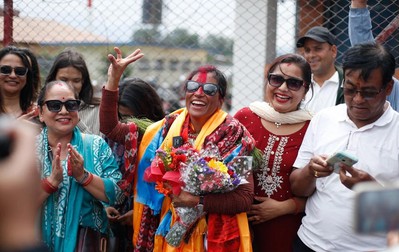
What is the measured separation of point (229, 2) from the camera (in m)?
5.96

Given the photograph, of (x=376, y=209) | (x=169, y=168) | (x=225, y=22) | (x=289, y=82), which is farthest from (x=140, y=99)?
(x=376, y=209)

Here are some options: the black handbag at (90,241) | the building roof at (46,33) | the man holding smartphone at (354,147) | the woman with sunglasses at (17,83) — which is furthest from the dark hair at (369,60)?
the building roof at (46,33)

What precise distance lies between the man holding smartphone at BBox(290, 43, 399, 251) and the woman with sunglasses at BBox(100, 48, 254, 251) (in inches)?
14.5

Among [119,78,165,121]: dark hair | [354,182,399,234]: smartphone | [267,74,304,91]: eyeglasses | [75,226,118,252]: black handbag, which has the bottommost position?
[75,226,118,252]: black handbag

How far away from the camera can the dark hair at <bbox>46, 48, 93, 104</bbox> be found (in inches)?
173

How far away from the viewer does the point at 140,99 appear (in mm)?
4188

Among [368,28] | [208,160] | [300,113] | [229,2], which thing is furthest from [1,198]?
[229,2]

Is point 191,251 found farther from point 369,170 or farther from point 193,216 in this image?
point 369,170

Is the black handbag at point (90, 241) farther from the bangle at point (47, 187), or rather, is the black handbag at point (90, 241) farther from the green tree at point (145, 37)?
the green tree at point (145, 37)

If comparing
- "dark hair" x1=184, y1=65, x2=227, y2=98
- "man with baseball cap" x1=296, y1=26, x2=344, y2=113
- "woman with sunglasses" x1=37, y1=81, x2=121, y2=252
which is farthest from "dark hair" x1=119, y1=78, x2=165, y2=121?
"man with baseball cap" x1=296, y1=26, x2=344, y2=113

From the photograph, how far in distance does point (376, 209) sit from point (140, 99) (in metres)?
2.92

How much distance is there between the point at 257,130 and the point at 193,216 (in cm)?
Result: 62

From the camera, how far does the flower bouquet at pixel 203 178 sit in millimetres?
3270

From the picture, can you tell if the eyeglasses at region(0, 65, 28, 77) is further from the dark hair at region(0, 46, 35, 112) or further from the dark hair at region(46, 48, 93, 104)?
the dark hair at region(46, 48, 93, 104)
